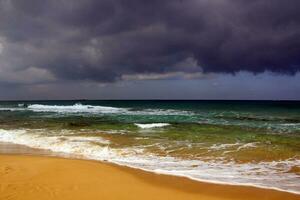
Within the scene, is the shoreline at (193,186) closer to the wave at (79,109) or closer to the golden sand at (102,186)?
the golden sand at (102,186)

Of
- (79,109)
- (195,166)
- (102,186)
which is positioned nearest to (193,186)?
(102,186)

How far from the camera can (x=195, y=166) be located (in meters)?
9.03

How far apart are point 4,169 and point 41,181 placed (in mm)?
1572

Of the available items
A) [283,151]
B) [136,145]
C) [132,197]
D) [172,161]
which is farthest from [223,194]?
[136,145]

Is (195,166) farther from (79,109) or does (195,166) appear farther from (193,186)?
(79,109)

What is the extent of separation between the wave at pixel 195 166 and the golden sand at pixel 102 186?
55cm

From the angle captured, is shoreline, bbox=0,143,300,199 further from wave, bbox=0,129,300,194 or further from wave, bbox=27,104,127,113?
wave, bbox=27,104,127,113

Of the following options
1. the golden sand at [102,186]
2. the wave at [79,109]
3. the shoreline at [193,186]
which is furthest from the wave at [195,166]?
the wave at [79,109]

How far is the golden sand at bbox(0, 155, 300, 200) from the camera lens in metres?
6.09

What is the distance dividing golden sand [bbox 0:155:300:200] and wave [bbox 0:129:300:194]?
55 cm

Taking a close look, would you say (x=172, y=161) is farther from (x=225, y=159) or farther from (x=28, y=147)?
(x=28, y=147)

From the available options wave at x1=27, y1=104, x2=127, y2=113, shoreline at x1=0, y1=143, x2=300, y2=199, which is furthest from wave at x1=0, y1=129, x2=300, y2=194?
wave at x1=27, y1=104, x2=127, y2=113

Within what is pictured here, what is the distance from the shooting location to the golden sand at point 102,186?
6090mm

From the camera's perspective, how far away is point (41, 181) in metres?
7.02
